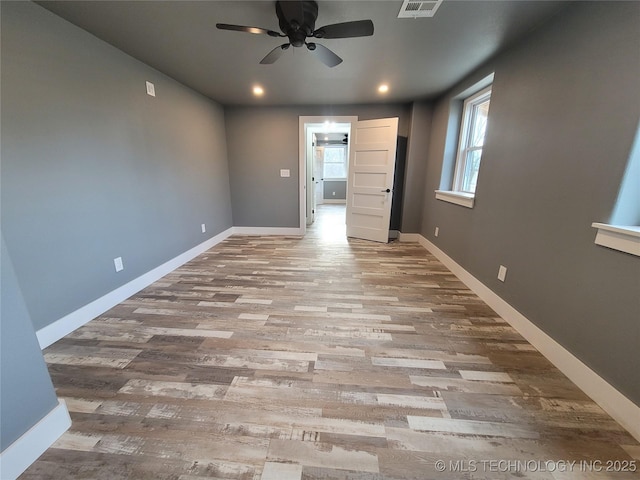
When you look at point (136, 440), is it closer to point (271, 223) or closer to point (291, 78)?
point (291, 78)

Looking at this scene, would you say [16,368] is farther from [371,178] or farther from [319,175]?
[319,175]

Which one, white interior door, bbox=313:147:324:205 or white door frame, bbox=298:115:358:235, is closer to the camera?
white door frame, bbox=298:115:358:235

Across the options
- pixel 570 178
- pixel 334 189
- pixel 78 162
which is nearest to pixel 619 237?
pixel 570 178

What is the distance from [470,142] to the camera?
3219mm

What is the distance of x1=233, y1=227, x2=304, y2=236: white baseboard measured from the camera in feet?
15.6

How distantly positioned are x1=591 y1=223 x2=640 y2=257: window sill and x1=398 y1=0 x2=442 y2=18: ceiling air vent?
1.70 meters

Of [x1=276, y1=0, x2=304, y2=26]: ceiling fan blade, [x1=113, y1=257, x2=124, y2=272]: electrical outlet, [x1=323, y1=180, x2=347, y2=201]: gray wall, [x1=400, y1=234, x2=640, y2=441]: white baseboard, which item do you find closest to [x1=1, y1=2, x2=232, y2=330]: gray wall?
[x1=113, y1=257, x2=124, y2=272]: electrical outlet

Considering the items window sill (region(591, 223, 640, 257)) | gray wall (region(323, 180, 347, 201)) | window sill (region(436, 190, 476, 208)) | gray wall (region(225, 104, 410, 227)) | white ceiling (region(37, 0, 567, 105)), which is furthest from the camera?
gray wall (region(323, 180, 347, 201))

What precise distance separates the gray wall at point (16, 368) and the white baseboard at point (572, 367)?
2.71 metres

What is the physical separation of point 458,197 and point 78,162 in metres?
3.76

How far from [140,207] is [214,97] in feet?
7.31

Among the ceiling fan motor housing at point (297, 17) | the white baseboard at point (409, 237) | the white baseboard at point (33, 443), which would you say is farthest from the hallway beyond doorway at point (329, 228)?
the white baseboard at point (33, 443)

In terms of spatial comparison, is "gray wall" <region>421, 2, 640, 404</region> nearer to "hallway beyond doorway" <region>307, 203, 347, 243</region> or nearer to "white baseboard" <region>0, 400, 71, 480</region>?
"hallway beyond doorway" <region>307, 203, 347, 243</region>

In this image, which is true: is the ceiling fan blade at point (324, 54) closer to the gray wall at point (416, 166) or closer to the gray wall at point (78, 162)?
the gray wall at point (78, 162)
